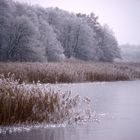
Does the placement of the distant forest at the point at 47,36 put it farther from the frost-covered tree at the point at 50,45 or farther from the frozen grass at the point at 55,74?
the frozen grass at the point at 55,74

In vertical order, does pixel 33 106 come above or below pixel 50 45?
below

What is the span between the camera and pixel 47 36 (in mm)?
48219

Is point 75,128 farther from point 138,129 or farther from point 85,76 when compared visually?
point 85,76

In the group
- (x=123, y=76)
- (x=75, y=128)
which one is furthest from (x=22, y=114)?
(x=123, y=76)

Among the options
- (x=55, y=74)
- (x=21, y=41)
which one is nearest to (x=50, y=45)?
(x=21, y=41)

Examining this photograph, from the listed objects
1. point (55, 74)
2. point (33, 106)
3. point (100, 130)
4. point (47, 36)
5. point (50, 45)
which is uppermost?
point (47, 36)

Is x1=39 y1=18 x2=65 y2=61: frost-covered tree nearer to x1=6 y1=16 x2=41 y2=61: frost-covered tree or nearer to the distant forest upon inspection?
the distant forest

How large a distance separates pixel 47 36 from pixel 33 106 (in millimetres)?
37700

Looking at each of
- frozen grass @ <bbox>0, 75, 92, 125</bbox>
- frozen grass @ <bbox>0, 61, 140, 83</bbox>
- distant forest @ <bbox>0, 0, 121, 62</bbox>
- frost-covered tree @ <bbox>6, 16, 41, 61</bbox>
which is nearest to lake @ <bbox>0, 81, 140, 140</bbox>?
frozen grass @ <bbox>0, 75, 92, 125</bbox>

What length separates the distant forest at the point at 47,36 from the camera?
135 ft

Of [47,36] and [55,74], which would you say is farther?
[47,36]

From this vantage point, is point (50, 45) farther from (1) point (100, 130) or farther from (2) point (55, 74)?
(1) point (100, 130)

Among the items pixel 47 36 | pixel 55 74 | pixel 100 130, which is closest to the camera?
pixel 100 130

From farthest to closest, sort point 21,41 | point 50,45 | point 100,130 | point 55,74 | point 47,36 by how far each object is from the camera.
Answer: point 47,36, point 50,45, point 21,41, point 55,74, point 100,130
